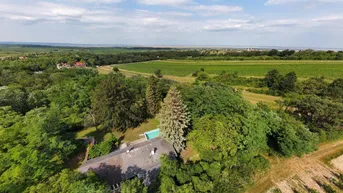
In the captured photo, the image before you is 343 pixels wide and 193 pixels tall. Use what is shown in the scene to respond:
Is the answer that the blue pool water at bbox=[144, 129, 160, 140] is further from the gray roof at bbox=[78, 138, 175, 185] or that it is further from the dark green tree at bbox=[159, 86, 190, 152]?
the gray roof at bbox=[78, 138, 175, 185]

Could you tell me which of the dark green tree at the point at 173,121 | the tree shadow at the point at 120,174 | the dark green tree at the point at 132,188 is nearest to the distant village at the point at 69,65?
the dark green tree at the point at 173,121

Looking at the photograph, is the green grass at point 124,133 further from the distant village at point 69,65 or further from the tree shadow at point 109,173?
the distant village at point 69,65

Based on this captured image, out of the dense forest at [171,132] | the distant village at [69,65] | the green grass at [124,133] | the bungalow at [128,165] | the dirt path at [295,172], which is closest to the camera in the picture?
the dense forest at [171,132]

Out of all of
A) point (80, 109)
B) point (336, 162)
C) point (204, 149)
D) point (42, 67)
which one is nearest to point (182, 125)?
point (204, 149)

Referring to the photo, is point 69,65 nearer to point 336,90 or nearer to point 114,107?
point 114,107

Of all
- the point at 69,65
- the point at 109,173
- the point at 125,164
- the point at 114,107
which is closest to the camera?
the point at 109,173

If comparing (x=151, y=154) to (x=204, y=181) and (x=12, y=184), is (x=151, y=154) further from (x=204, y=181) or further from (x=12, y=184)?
(x=12, y=184)

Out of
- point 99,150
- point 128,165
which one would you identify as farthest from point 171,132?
point 99,150
